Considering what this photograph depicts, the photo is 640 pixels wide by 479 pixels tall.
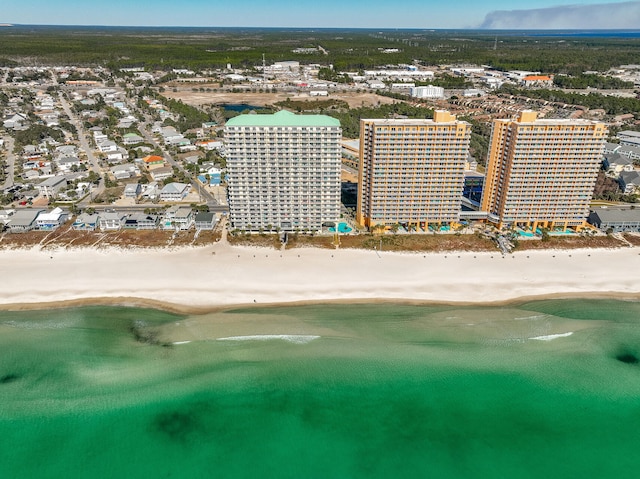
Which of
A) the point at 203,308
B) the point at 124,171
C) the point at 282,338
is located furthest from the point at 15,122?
the point at 282,338

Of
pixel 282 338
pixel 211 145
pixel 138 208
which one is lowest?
pixel 282 338

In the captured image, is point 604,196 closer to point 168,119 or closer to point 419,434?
point 419,434

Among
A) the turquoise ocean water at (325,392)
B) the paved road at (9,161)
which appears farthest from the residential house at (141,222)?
the paved road at (9,161)

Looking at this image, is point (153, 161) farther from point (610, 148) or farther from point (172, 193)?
point (610, 148)

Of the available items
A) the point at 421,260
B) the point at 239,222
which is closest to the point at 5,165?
the point at 239,222

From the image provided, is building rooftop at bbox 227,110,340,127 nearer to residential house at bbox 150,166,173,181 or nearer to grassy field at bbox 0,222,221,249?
grassy field at bbox 0,222,221,249

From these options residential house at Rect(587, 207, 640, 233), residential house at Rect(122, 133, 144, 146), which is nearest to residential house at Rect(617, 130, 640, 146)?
residential house at Rect(587, 207, 640, 233)

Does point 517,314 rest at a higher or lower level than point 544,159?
lower
